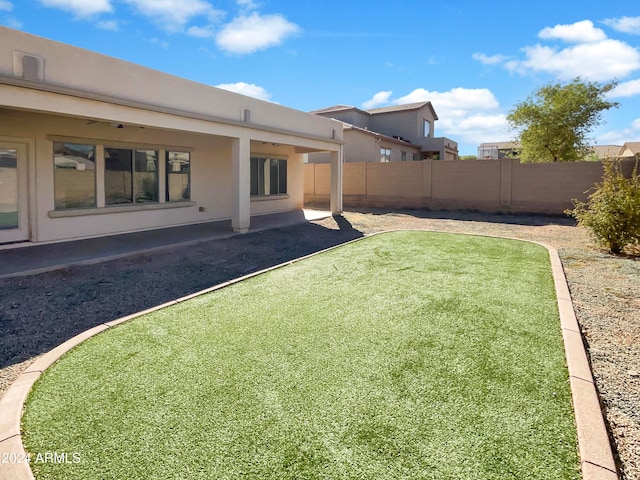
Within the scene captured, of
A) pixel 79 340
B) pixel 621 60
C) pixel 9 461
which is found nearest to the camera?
pixel 9 461

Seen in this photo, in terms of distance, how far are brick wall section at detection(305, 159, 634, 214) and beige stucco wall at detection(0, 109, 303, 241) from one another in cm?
646

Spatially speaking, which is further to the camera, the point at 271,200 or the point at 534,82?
the point at 534,82

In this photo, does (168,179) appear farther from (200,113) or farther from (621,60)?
(621,60)

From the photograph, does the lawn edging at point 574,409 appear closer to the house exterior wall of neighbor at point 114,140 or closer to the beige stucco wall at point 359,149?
the house exterior wall of neighbor at point 114,140

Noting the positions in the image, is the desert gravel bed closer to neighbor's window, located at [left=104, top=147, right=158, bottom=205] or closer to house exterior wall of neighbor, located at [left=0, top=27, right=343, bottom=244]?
house exterior wall of neighbor, located at [left=0, top=27, right=343, bottom=244]

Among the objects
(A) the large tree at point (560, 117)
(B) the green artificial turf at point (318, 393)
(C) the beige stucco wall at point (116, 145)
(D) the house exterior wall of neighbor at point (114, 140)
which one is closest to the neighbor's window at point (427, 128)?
(A) the large tree at point (560, 117)

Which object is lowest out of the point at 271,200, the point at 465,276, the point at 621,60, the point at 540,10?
the point at 465,276

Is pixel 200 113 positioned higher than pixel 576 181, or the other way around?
pixel 200 113

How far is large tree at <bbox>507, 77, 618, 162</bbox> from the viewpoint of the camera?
81.3 feet

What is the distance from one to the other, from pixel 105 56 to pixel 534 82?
2690 centimetres

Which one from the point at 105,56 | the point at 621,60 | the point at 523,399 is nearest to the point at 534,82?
the point at 621,60

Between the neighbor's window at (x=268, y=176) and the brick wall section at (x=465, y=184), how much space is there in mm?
5523

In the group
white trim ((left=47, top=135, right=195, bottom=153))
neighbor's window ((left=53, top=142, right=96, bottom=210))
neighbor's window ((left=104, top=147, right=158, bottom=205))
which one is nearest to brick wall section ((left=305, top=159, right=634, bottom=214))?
white trim ((left=47, top=135, right=195, bottom=153))

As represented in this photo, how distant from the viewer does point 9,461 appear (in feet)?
8.41
